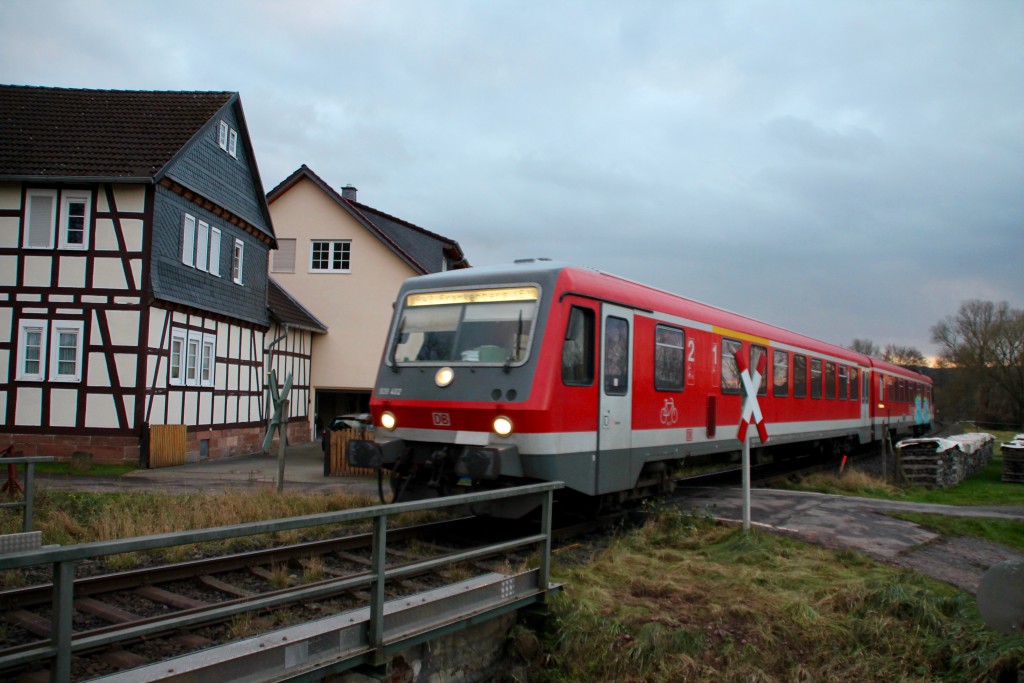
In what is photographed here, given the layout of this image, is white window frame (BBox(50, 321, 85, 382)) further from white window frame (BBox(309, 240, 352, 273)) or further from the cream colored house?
white window frame (BBox(309, 240, 352, 273))

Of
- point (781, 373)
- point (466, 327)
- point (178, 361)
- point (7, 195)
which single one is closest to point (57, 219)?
point (7, 195)

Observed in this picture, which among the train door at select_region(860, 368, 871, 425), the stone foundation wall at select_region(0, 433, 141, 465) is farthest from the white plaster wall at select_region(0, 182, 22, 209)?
the train door at select_region(860, 368, 871, 425)

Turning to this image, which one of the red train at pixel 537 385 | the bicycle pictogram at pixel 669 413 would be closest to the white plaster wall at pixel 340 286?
the red train at pixel 537 385

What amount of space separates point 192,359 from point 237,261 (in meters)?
3.93

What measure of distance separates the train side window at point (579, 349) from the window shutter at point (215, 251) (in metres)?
15.8

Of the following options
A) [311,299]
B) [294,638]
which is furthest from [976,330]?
[294,638]

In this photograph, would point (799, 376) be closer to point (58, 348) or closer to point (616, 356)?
point (616, 356)

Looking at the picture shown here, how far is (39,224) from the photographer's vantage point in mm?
19094

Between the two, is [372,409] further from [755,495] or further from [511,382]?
[755,495]

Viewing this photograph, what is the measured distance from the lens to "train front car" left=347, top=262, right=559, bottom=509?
823 centimetres

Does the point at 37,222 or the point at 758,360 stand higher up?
the point at 37,222

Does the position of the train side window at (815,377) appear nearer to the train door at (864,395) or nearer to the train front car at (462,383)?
the train door at (864,395)

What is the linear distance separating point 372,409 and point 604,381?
8.50ft

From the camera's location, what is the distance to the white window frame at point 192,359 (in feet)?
65.5
